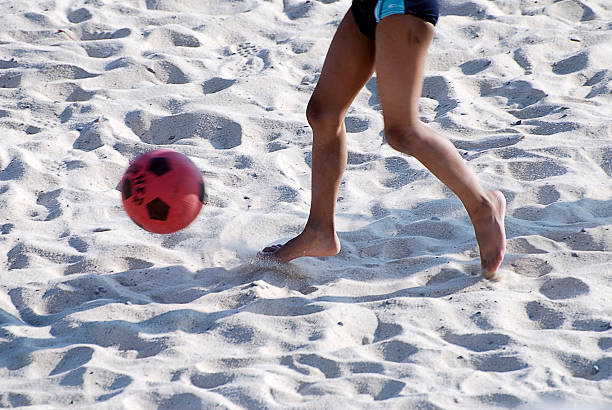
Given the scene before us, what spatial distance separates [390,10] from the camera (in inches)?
107

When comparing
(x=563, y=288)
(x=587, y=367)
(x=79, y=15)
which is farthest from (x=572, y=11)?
(x=587, y=367)

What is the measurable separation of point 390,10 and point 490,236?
1012 millimetres

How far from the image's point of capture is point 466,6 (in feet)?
19.9

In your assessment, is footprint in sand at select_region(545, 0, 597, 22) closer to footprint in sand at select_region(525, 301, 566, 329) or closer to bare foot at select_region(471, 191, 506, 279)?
bare foot at select_region(471, 191, 506, 279)

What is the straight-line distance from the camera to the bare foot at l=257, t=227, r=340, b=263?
3258mm

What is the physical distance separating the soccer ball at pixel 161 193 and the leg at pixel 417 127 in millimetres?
808

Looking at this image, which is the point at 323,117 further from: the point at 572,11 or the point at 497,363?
the point at 572,11

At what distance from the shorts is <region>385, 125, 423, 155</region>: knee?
14.9 inches

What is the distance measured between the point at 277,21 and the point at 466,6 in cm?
151

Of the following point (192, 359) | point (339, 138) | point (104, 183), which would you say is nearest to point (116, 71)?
point (104, 183)

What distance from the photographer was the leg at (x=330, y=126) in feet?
9.83

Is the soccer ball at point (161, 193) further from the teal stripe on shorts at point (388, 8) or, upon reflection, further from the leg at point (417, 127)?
the teal stripe on shorts at point (388, 8)

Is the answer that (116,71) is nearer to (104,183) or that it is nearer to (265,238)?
(104,183)

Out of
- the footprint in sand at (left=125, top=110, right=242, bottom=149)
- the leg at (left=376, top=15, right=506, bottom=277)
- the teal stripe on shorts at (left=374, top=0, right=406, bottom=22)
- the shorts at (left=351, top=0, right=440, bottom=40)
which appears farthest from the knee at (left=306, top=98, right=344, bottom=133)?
the footprint in sand at (left=125, top=110, right=242, bottom=149)
